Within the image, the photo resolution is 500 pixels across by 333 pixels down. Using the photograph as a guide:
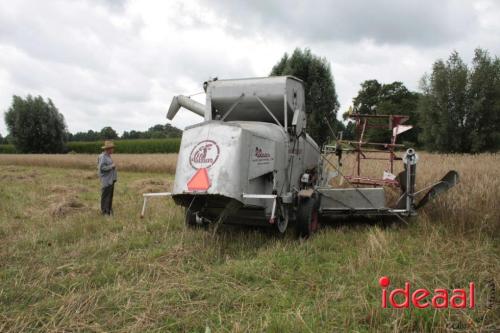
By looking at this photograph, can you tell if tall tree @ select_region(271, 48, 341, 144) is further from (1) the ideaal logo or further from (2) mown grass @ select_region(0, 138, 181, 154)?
(2) mown grass @ select_region(0, 138, 181, 154)

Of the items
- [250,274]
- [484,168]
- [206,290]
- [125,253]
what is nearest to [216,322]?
[206,290]

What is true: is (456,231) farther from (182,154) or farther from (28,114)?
(28,114)

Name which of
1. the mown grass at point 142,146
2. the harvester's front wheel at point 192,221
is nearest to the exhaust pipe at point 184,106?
the harvester's front wheel at point 192,221

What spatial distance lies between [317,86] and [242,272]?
2154 cm

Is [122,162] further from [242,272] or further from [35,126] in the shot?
[35,126]

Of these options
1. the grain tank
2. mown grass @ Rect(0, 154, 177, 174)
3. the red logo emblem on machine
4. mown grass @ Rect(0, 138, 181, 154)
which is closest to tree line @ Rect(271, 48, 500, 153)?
mown grass @ Rect(0, 154, 177, 174)

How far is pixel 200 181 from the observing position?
16.1 ft

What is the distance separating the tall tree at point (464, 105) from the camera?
25000 mm

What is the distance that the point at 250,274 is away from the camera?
4355 mm

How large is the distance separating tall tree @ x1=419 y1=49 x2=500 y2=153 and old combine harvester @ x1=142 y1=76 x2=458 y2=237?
21.3 meters

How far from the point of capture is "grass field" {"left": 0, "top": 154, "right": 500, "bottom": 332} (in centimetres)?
326

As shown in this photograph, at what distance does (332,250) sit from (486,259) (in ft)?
6.19

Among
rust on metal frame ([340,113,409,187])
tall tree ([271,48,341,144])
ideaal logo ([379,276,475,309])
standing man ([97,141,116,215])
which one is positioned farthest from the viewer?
tall tree ([271,48,341,144])

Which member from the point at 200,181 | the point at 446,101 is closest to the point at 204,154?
the point at 200,181
